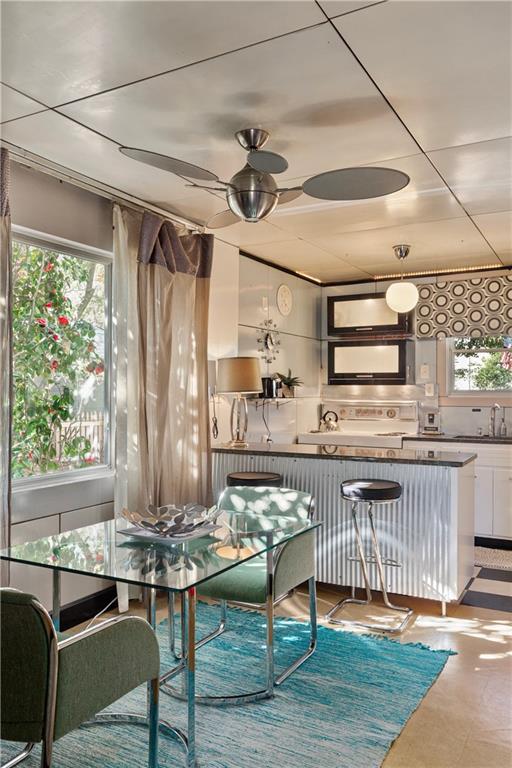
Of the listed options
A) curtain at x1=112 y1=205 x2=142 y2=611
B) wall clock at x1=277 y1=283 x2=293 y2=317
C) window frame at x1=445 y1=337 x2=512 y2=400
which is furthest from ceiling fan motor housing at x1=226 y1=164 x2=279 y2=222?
window frame at x1=445 y1=337 x2=512 y2=400

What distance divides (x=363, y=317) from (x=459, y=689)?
4117 millimetres

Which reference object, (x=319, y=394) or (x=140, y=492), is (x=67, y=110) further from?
(x=319, y=394)

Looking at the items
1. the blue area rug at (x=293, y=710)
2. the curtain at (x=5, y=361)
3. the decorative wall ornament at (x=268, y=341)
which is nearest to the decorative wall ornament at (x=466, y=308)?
the decorative wall ornament at (x=268, y=341)

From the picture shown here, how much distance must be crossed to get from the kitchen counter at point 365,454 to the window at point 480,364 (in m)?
2.15

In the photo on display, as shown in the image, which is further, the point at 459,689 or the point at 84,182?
the point at 84,182

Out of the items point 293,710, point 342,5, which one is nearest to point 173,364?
point 293,710

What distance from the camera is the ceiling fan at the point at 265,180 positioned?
237 cm

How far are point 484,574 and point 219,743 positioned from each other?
2.86m

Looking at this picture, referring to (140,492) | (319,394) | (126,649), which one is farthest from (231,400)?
(126,649)

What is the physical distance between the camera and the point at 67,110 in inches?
104

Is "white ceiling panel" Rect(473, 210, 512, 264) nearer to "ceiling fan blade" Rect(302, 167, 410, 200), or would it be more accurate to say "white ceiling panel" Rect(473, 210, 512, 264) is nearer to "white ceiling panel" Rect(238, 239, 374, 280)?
"white ceiling panel" Rect(238, 239, 374, 280)

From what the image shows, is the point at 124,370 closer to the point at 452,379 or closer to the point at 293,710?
the point at 293,710

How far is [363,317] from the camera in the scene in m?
6.29

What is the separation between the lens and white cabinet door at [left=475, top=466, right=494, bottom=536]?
17.5 ft
